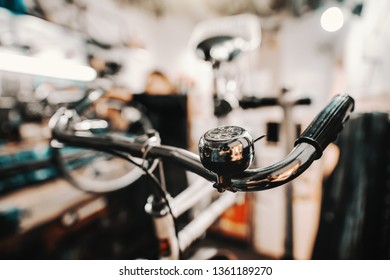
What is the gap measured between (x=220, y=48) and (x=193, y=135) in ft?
4.29

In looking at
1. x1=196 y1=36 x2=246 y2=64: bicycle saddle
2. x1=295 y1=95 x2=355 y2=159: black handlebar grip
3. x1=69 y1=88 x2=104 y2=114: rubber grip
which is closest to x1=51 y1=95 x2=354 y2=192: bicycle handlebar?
x1=295 y1=95 x2=355 y2=159: black handlebar grip

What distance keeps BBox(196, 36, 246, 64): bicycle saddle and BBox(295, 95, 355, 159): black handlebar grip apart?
706 mm

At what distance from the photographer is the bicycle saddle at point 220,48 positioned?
3.52 feet

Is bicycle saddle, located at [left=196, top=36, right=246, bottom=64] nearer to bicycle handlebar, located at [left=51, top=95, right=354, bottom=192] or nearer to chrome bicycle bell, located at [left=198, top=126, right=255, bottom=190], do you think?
bicycle handlebar, located at [left=51, top=95, right=354, bottom=192]

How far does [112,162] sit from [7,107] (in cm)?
96

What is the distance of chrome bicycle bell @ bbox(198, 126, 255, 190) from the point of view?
14.8 inches

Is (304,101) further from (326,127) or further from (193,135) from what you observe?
(193,135)

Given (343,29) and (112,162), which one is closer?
(112,162)

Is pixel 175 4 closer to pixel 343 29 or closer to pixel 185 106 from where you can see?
pixel 343 29

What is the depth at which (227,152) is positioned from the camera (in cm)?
37

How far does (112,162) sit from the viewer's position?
1.91m

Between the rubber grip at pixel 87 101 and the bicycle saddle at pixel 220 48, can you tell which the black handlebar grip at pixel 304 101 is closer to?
the bicycle saddle at pixel 220 48

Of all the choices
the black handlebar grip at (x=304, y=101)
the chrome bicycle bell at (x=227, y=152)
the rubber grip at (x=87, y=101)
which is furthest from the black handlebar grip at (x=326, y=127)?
the rubber grip at (x=87, y=101)
